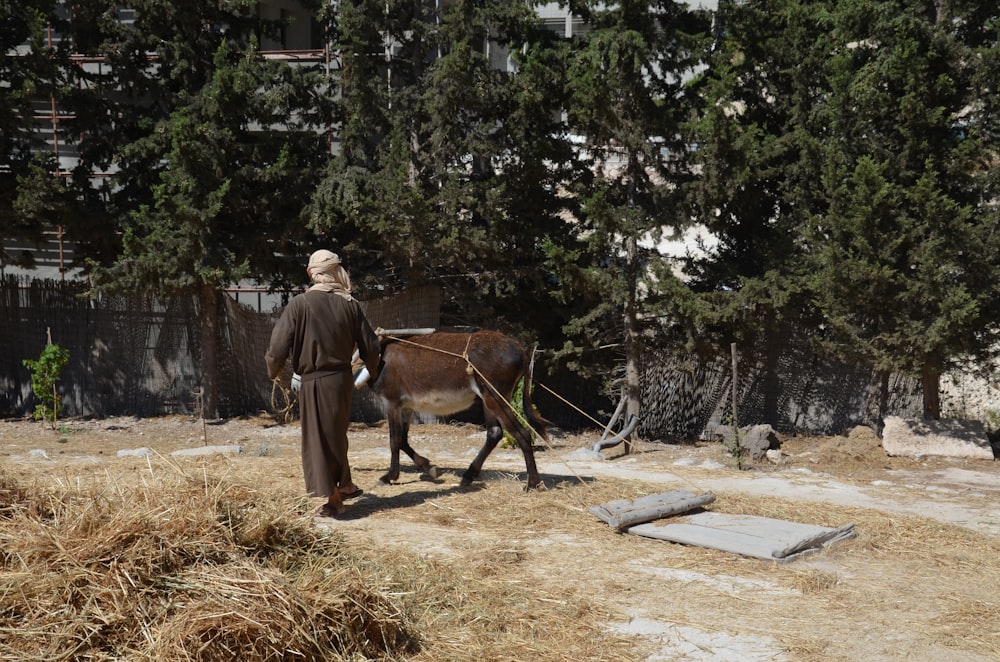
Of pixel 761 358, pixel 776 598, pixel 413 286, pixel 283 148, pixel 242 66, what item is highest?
pixel 242 66

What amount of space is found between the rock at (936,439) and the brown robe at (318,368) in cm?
788

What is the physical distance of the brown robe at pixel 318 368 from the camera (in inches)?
282

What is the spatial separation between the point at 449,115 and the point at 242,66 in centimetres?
313

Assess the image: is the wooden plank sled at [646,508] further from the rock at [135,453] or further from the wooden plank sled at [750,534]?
the rock at [135,453]

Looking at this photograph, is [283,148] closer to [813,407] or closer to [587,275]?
[587,275]

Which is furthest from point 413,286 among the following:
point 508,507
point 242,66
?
point 508,507

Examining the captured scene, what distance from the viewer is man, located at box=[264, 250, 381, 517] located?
23.5 feet

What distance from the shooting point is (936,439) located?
11789mm

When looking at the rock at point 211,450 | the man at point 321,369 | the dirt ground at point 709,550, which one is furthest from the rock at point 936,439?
the rock at point 211,450

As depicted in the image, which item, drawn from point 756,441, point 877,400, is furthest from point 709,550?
point 877,400

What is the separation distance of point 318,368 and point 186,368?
8632 mm

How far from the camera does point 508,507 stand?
7559mm

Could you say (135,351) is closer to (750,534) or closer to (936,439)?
(750,534)

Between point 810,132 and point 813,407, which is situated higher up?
point 810,132
